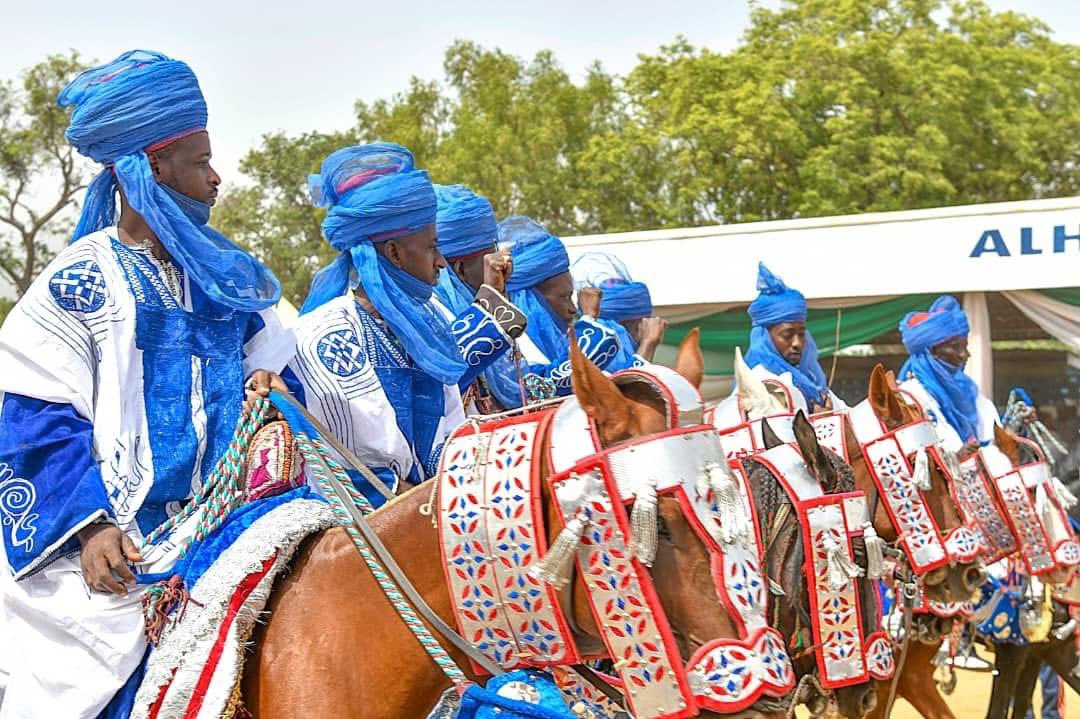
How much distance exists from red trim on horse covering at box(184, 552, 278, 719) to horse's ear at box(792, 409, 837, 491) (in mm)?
2472

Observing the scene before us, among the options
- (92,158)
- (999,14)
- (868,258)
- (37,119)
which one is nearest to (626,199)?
(999,14)

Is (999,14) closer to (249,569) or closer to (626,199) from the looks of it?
(626,199)

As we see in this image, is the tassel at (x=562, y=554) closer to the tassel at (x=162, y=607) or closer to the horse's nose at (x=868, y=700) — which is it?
the tassel at (x=162, y=607)

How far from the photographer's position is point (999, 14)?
3238 cm

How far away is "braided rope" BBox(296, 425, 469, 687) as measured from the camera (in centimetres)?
297

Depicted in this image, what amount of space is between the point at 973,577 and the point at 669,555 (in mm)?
4067

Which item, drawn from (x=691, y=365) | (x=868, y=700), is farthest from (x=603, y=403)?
(x=868, y=700)

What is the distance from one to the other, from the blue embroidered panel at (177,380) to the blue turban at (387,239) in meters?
0.63

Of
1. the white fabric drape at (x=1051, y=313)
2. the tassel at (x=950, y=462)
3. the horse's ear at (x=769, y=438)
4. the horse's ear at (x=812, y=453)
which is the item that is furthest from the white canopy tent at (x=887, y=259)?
the horse's ear at (x=812, y=453)

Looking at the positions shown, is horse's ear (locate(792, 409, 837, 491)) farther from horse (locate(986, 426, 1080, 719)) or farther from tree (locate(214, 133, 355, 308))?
tree (locate(214, 133, 355, 308))

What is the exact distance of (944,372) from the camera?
9008 mm

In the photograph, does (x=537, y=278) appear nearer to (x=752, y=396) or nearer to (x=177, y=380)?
(x=752, y=396)

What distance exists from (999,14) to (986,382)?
71.4 feet

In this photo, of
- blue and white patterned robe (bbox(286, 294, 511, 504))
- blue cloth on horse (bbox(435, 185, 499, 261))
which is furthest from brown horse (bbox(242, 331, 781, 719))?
blue cloth on horse (bbox(435, 185, 499, 261))
